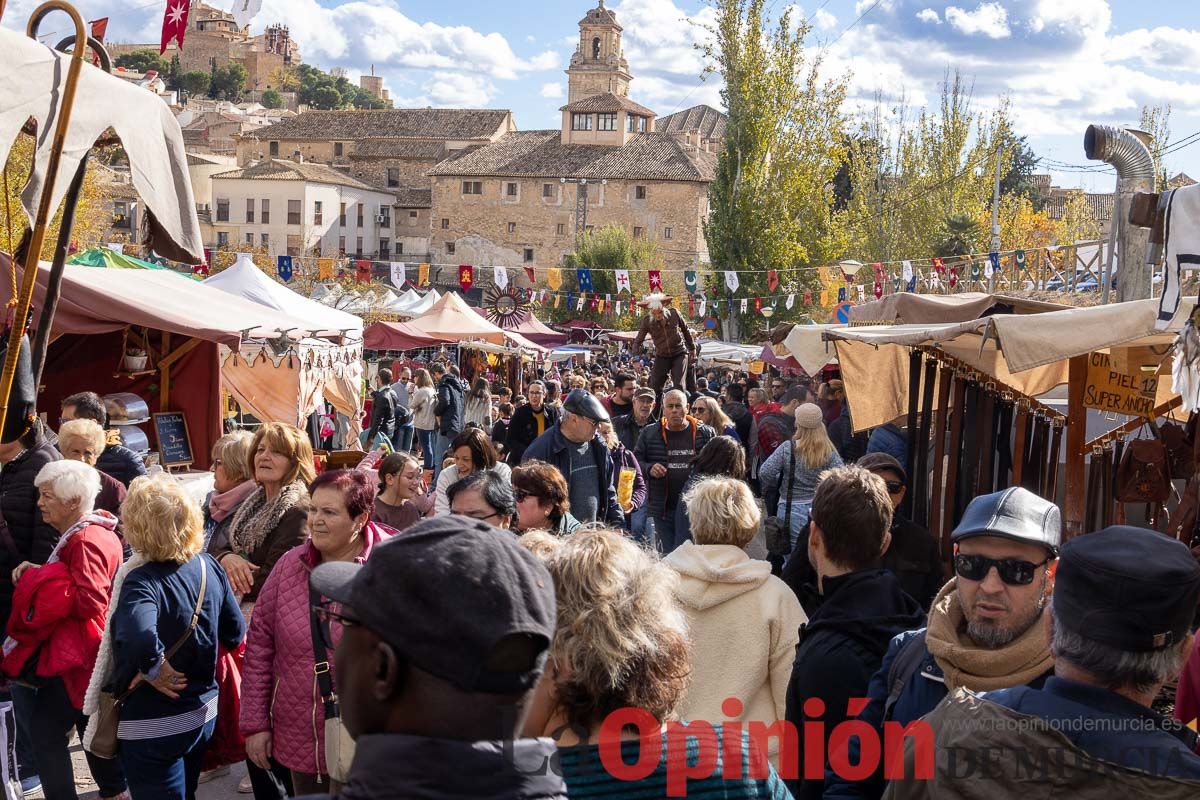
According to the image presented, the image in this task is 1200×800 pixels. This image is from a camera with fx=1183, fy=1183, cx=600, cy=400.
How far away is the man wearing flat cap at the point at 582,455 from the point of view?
23.8 feet

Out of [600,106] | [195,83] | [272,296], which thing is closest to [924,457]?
[272,296]

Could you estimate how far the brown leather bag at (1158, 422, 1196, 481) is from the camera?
6.41m

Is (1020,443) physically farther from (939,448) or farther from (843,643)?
(843,643)

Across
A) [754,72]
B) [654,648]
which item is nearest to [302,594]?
[654,648]

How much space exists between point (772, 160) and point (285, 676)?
40.2m

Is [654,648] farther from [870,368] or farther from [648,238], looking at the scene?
[648,238]

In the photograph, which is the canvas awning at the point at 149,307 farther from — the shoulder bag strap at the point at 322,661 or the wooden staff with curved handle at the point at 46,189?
the wooden staff with curved handle at the point at 46,189

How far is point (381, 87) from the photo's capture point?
157 metres

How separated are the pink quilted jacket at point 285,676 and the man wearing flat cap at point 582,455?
3.19m

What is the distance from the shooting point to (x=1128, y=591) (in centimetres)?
222

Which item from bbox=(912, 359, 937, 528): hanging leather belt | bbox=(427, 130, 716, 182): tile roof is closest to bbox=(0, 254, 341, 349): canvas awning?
bbox=(912, 359, 937, 528): hanging leather belt

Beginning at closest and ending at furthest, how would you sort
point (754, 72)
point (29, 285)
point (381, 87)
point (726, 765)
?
point (726, 765)
point (29, 285)
point (754, 72)
point (381, 87)

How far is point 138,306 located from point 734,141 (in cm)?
3661

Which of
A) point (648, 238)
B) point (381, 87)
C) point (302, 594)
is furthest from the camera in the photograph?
point (381, 87)
